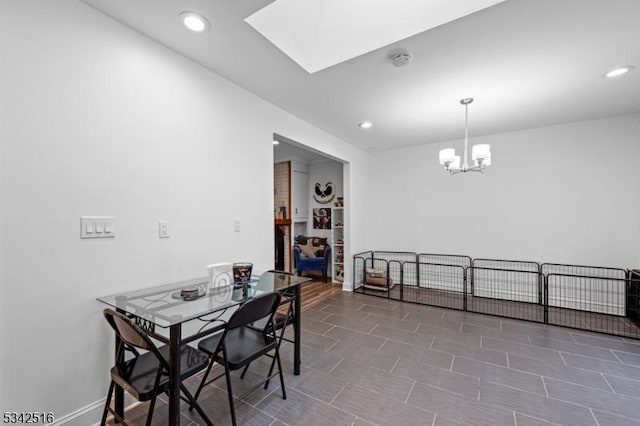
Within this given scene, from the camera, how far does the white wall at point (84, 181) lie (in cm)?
134

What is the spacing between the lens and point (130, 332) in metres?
1.28

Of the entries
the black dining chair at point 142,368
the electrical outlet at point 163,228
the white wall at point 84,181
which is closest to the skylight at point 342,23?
the white wall at point 84,181

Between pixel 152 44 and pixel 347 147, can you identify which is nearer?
pixel 152 44

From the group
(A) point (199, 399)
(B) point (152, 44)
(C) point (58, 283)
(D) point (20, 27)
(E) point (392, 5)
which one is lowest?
(A) point (199, 399)

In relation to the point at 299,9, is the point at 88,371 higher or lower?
lower

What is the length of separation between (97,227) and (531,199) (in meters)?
5.04

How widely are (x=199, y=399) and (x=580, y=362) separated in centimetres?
317

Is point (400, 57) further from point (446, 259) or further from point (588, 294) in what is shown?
point (588, 294)

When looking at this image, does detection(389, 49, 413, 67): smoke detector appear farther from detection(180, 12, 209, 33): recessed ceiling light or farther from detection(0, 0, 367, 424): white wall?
detection(0, 0, 367, 424): white wall

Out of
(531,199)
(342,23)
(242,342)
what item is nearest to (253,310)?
(242,342)

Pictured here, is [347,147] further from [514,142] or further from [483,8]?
[483,8]

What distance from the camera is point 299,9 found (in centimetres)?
204

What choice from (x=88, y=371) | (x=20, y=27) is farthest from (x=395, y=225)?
(x=20, y=27)

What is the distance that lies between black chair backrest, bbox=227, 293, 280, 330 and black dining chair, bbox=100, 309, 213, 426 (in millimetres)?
297
